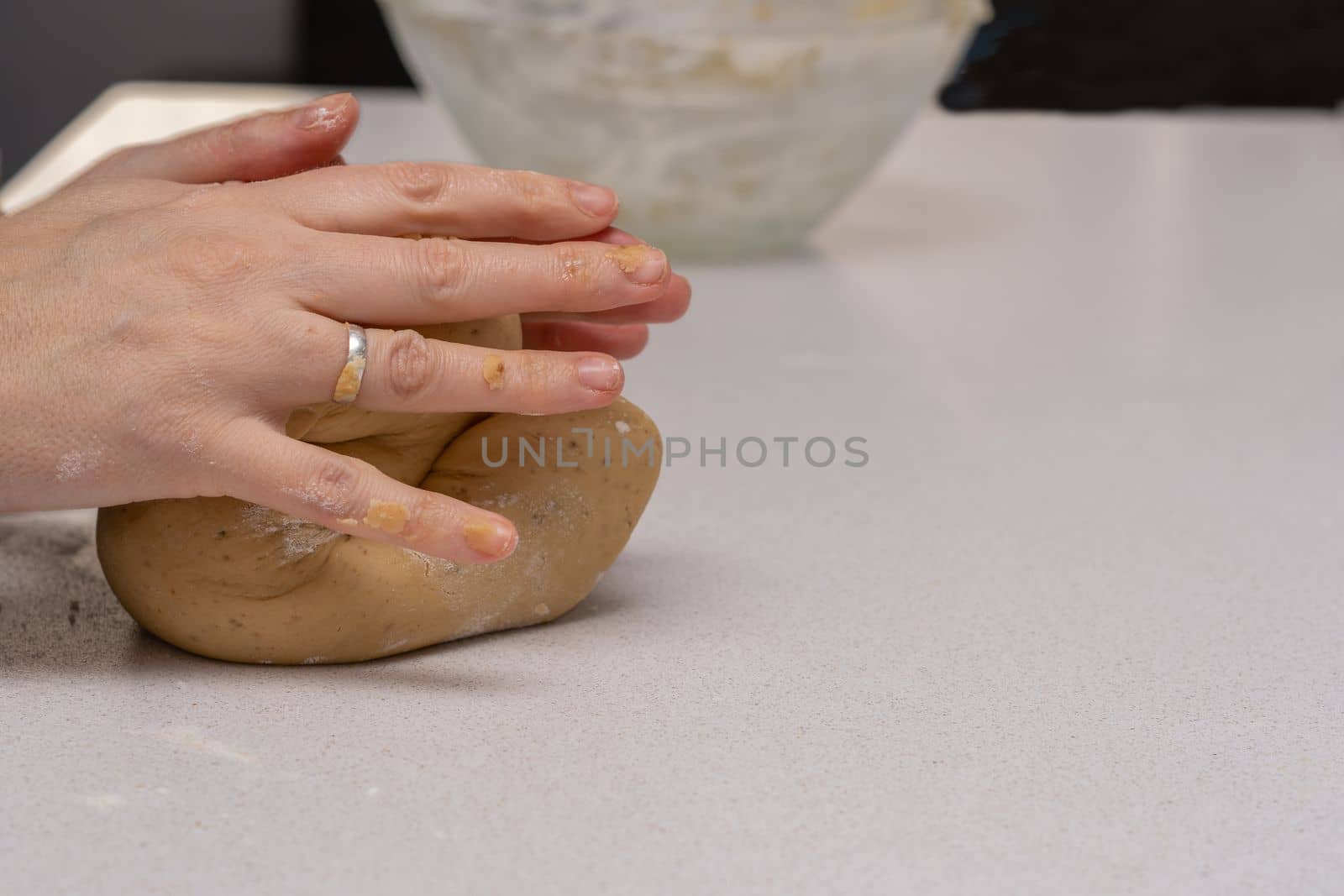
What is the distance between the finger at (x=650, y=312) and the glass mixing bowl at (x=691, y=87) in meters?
0.59

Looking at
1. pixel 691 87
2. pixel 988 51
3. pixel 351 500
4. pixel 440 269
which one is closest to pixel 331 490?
pixel 351 500

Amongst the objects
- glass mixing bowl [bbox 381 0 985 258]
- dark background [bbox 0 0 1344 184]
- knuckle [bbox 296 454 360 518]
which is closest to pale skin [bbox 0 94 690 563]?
knuckle [bbox 296 454 360 518]

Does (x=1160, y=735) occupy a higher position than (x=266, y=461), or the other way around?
(x=266, y=461)

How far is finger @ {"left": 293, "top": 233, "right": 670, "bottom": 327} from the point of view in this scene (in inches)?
24.8

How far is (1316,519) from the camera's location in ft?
2.90

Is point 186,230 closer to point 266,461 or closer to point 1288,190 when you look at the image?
point 266,461

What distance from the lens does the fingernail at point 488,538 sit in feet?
1.98

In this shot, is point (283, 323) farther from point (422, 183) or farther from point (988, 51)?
point (988, 51)

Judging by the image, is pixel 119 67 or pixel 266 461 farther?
pixel 119 67

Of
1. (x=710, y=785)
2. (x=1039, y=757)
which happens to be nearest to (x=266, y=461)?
(x=710, y=785)

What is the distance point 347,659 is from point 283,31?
1.93 m

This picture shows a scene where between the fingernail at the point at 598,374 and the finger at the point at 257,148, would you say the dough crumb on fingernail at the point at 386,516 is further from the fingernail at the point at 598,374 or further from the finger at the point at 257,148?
the finger at the point at 257,148

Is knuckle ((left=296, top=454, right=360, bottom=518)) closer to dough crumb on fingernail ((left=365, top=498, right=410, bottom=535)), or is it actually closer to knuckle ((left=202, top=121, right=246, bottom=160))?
dough crumb on fingernail ((left=365, top=498, right=410, bottom=535))

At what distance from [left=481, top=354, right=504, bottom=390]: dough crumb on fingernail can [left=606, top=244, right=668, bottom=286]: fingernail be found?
0.07m
